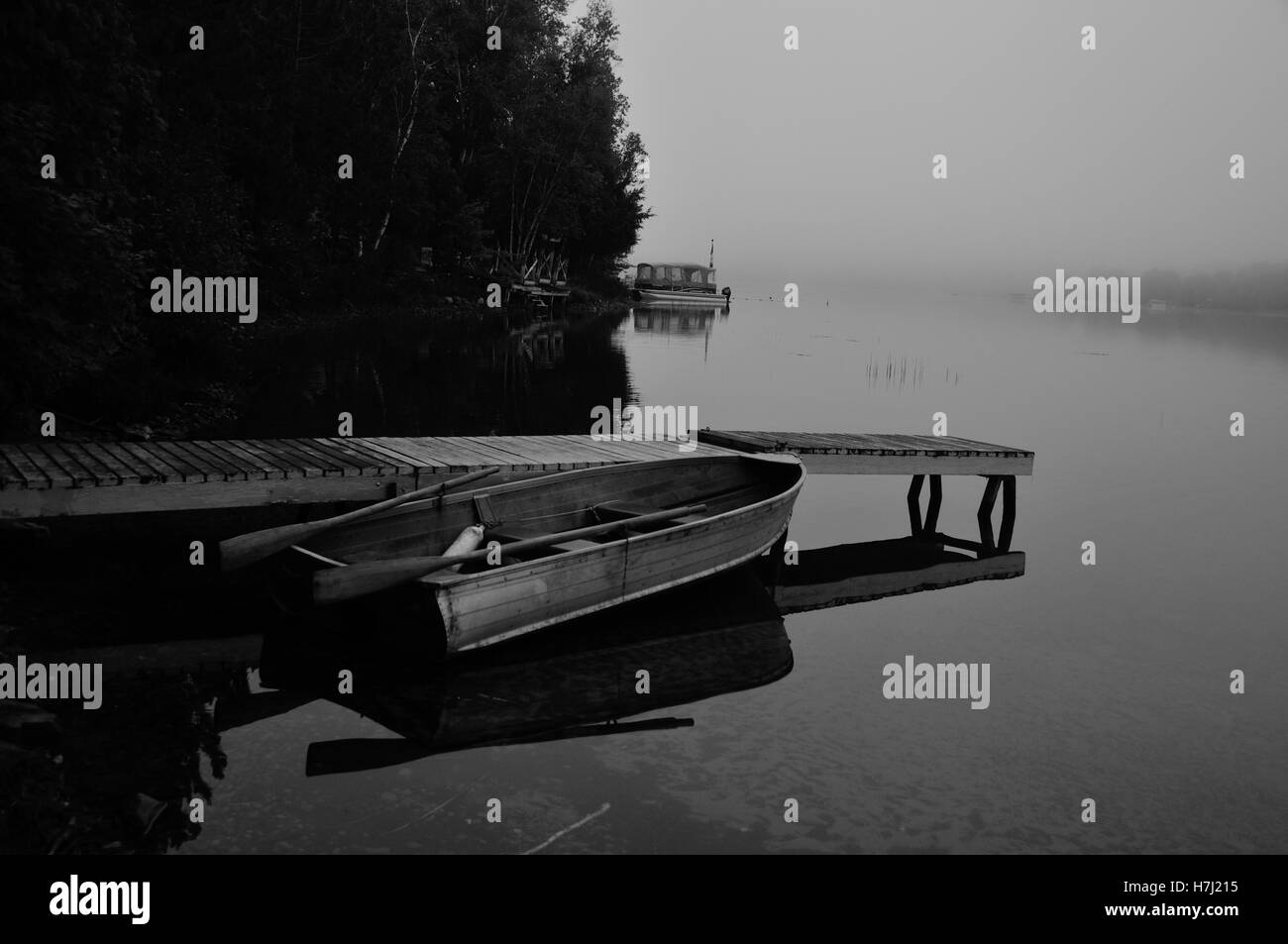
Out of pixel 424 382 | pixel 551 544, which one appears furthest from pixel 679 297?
pixel 551 544

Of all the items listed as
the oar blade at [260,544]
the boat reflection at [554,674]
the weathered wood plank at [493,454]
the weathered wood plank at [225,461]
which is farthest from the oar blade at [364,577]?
the weathered wood plank at [493,454]

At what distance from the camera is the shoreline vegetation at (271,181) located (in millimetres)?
11547

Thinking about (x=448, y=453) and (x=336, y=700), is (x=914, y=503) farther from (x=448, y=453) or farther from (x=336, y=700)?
(x=336, y=700)

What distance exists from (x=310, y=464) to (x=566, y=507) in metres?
2.44

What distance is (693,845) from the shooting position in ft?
21.3

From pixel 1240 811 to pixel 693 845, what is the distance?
372 cm

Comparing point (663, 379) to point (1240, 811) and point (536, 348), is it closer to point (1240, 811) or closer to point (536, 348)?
point (536, 348)

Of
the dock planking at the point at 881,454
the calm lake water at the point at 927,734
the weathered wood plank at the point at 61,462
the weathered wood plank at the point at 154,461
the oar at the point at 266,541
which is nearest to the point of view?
the calm lake water at the point at 927,734

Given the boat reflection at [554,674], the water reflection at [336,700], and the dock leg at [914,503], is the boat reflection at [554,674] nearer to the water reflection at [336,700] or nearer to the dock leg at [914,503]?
the water reflection at [336,700]

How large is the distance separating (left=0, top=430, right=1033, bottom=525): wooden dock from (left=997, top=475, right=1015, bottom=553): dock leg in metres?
0.58

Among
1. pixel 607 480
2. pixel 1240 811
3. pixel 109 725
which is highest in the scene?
pixel 607 480

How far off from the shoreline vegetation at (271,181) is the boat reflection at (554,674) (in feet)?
16.9

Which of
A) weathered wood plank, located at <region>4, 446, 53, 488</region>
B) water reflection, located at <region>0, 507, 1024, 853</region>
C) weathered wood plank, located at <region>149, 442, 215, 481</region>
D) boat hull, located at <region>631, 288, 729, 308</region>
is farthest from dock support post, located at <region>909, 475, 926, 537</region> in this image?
boat hull, located at <region>631, 288, 729, 308</region>
